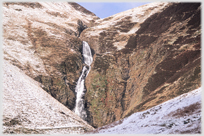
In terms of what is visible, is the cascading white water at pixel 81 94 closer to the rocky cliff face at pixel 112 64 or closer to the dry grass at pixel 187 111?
the rocky cliff face at pixel 112 64

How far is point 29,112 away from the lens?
25984 millimetres

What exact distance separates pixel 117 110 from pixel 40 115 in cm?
2861

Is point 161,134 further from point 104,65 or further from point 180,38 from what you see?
point 104,65

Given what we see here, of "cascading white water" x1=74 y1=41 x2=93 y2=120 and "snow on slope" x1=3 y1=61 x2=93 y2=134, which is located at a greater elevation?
"snow on slope" x1=3 y1=61 x2=93 y2=134

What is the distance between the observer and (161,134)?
50.9 ft

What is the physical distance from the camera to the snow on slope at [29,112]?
926 inches

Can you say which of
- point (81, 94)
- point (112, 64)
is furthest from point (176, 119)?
point (112, 64)

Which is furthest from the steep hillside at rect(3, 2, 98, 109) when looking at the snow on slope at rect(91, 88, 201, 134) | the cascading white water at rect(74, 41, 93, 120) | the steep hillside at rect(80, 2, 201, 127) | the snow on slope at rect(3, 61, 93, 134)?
the snow on slope at rect(91, 88, 201, 134)

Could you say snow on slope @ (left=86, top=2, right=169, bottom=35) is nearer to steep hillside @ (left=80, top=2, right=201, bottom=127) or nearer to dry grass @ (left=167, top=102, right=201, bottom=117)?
steep hillside @ (left=80, top=2, right=201, bottom=127)

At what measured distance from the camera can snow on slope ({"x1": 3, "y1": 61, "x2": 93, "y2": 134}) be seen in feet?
77.2

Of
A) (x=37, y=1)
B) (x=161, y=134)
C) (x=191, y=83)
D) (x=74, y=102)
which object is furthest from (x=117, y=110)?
(x=37, y=1)

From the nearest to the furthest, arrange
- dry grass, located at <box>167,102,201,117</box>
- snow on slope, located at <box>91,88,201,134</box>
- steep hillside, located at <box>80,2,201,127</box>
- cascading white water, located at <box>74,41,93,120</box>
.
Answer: snow on slope, located at <box>91,88,201,134</box>
dry grass, located at <box>167,102,201,117</box>
steep hillside, located at <box>80,2,201,127</box>
cascading white water, located at <box>74,41,93,120</box>

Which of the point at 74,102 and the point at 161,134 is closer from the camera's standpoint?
the point at 161,134

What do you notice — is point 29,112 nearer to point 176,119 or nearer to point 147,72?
point 176,119
